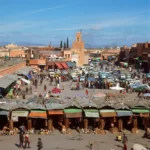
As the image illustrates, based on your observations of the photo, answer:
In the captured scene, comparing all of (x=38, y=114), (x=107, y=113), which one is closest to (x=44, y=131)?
(x=38, y=114)

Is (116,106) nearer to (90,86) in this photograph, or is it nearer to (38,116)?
(38,116)

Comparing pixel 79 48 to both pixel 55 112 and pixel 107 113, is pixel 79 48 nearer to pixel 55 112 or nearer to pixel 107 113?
pixel 107 113

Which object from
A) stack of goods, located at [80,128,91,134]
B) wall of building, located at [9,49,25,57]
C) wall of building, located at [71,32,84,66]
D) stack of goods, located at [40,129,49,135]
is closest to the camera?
stack of goods, located at [40,129,49,135]

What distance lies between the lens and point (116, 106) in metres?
18.7

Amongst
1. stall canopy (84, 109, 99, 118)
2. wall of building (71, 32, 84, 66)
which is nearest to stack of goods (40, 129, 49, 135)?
stall canopy (84, 109, 99, 118)

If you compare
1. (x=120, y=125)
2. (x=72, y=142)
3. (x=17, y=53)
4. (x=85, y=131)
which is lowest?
(x=72, y=142)

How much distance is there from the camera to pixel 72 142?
15906mm

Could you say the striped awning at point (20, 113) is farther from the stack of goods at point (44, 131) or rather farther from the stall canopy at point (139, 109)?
the stall canopy at point (139, 109)

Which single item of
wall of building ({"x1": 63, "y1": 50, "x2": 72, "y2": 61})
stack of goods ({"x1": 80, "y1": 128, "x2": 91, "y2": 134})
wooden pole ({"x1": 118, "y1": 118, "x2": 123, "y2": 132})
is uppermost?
wall of building ({"x1": 63, "y1": 50, "x2": 72, "y2": 61})

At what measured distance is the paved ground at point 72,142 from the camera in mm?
15141

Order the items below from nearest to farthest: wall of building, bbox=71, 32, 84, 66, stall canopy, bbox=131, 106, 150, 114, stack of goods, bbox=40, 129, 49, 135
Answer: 1. stack of goods, bbox=40, 129, 49, 135
2. stall canopy, bbox=131, 106, 150, 114
3. wall of building, bbox=71, 32, 84, 66

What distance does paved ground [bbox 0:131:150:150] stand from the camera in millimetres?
15141

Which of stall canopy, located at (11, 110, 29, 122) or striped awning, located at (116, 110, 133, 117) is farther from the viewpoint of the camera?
striped awning, located at (116, 110, 133, 117)

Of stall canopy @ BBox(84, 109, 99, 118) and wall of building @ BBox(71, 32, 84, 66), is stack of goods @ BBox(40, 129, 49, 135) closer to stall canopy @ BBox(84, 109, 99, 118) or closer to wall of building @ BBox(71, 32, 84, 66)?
stall canopy @ BBox(84, 109, 99, 118)
